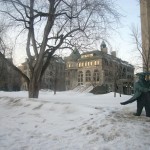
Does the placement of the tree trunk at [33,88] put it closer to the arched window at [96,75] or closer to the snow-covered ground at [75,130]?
the snow-covered ground at [75,130]

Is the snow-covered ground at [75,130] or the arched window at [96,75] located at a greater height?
the arched window at [96,75]

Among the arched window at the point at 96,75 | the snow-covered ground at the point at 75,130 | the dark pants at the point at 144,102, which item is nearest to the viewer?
the snow-covered ground at the point at 75,130

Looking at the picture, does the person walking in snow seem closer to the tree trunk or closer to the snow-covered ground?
the snow-covered ground

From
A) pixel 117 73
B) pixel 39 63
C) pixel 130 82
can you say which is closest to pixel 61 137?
pixel 39 63

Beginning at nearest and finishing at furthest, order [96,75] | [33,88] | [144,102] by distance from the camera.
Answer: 1. [144,102]
2. [33,88]
3. [96,75]

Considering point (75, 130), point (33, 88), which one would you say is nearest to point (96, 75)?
point (33, 88)

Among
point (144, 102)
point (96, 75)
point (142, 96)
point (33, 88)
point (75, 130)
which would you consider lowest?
point (75, 130)

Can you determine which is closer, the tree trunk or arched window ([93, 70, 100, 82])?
the tree trunk

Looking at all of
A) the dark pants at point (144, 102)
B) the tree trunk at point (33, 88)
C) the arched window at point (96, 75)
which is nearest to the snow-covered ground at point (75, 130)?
the dark pants at point (144, 102)

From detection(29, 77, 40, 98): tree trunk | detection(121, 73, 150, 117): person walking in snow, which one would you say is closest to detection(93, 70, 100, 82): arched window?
detection(29, 77, 40, 98): tree trunk

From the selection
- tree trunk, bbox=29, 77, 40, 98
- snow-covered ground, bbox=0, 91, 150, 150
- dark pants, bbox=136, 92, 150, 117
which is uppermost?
tree trunk, bbox=29, 77, 40, 98

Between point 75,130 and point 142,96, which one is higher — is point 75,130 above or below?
below

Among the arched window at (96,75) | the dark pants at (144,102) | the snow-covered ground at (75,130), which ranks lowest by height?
the snow-covered ground at (75,130)

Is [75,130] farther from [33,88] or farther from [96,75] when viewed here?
[96,75]
